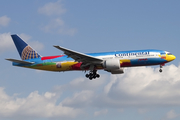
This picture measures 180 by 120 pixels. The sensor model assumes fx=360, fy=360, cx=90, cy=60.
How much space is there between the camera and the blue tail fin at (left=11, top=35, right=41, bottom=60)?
202ft

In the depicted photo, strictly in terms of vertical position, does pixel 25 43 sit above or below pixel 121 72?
above

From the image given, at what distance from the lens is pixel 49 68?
194 ft

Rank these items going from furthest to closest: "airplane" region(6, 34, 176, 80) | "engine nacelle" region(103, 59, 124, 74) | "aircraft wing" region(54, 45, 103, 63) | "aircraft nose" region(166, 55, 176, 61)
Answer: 1. "aircraft nose" region(166, 55, 176, 61)
2. "airplane" region(6, 34, 176, 80)
3. "engine nacelle" region(103, 59, 124, 74)
4. "aircraft wing" region(54, 45, 103, 63)

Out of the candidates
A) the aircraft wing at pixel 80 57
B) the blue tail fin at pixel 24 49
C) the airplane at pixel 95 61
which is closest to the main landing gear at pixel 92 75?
the airplane at pixel 95 61

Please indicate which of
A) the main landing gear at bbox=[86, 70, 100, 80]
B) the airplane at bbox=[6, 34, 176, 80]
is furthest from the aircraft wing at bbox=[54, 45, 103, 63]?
the main landing gear at bbox=[86, 70, 100, 80]

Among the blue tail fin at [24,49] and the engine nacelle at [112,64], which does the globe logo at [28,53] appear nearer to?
the blue tail fin at [24,49]

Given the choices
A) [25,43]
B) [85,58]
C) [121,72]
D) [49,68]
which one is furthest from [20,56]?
[121,72]

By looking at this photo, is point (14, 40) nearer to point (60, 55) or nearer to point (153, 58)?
point (60, 55)

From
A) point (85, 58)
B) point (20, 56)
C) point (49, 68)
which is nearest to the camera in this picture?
point (85, 58)

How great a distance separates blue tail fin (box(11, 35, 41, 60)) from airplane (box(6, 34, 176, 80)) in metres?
0.87

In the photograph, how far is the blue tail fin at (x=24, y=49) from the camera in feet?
202

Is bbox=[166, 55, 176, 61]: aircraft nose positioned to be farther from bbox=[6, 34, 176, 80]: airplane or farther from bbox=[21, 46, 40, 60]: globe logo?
bbox=[21, 46, 40, 60]: globe logo

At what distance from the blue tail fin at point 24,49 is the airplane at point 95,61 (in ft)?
2.87

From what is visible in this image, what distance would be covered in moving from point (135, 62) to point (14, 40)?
74.1ft
